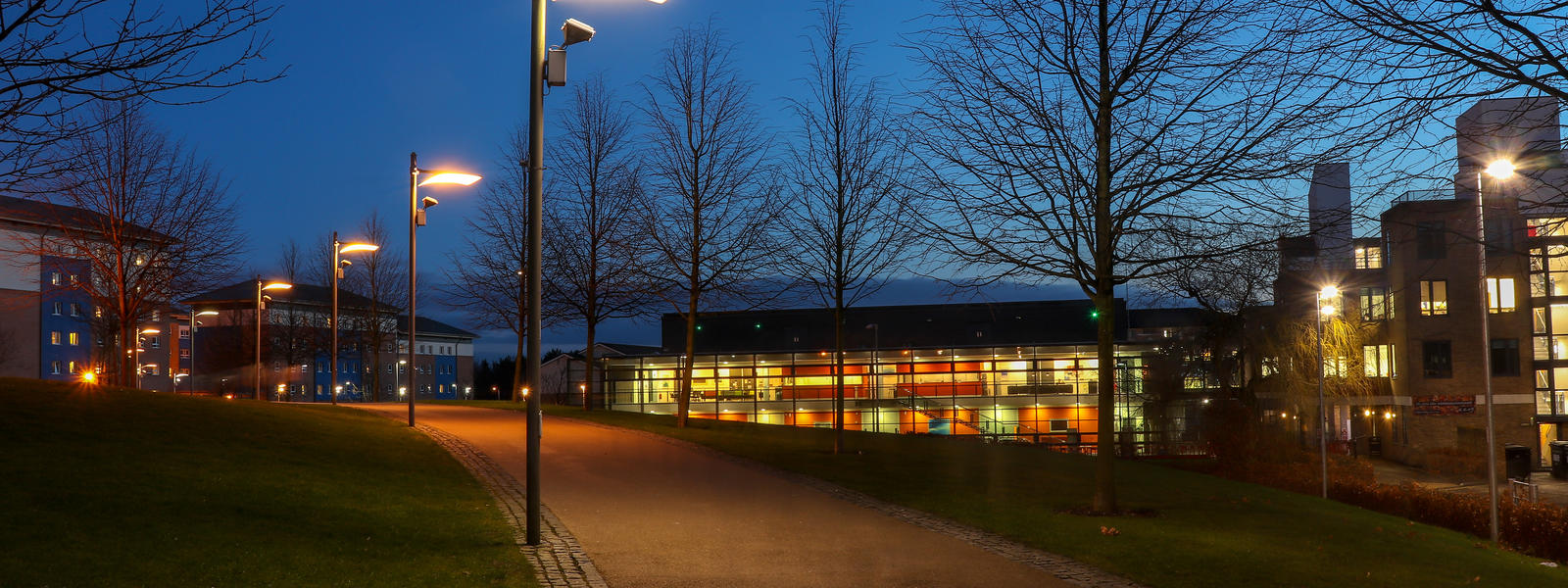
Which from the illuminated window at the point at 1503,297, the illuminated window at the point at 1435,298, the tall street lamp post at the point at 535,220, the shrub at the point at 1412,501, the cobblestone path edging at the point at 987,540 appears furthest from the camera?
the illuminated window at the point at 1435,298

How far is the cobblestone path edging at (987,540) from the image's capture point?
31.9ft

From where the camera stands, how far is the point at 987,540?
11852 mm

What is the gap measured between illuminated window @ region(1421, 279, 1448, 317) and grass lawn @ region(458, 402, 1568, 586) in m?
33.7

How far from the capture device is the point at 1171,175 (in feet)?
45.6

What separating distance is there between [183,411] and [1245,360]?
3300 cm

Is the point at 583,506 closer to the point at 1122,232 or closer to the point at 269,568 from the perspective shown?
the point at 269,568

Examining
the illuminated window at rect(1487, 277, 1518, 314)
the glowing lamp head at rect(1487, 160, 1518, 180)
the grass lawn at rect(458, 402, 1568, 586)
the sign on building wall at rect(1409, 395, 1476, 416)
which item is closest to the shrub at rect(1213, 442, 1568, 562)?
the grass lawn at rect(458, 402, 1568, 586)

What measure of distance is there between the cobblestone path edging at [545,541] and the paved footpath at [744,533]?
0.05 m

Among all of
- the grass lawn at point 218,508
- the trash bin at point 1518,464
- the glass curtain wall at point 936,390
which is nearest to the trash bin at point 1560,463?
the trash bin at point 1518,464

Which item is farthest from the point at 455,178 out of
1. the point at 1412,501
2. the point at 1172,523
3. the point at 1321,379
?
the point at 1321,379

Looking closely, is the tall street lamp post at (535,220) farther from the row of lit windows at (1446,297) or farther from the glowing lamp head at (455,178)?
the row of lit windows at (1446,297)

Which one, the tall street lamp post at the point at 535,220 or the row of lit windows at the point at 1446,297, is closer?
the tall street lamp post at the point at 535,220

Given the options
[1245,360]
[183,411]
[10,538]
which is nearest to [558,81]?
[10,538]

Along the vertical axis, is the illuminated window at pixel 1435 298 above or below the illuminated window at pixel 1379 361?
above
